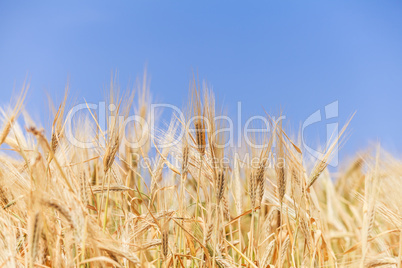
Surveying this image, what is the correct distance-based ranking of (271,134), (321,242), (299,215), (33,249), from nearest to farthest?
1. (33,249)
2. (299,215)
3. (271,134)
4. (321,242)

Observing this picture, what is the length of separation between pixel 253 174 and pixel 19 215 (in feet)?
3.09

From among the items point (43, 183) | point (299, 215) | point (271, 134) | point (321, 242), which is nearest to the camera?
point (43, 183)

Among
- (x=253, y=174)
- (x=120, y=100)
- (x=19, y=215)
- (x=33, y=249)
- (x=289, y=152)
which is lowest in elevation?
(x=33, y=249)

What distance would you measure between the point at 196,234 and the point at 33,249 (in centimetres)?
76

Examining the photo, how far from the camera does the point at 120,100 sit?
1.56m

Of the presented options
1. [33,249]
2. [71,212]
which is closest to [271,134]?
[71,212]

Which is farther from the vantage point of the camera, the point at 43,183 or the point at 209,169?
the point at 209,169

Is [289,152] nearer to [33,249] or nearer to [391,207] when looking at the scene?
[391,207]

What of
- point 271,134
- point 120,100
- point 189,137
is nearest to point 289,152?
point 271,134

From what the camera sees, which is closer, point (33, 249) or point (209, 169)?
point (33, 249)

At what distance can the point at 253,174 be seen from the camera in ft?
4.83

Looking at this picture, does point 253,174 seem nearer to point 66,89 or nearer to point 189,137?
point 189,137

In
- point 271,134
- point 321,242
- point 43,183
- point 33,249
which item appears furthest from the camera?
point 321,242

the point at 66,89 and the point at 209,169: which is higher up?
the point at 66,89
